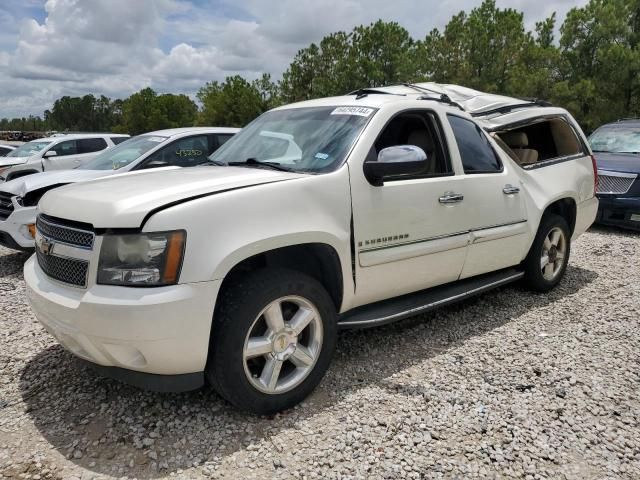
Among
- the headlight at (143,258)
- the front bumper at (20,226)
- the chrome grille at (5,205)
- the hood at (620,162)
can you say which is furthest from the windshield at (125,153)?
the hood at (620,162)

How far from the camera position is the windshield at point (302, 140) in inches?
131

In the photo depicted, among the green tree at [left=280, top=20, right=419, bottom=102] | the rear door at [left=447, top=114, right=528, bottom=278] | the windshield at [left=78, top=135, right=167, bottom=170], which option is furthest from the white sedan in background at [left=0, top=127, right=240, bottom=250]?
the green tree at [left=280, top=20, right=419, bottom=102]

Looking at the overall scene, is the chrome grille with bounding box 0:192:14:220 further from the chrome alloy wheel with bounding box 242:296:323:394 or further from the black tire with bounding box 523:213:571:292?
the black tire with bounding box 523:213:571:292

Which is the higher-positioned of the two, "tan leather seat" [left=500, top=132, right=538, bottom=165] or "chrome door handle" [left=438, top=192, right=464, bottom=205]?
"tan leather seat" [left=500, top=132, right=538, bottom=165]

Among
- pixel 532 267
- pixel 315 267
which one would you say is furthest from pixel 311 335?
pixel 532 267

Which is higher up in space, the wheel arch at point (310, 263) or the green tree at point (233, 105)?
the green tree at point (233, 105)

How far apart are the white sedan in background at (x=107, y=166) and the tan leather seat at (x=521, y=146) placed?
3302mm

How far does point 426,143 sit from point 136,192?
225cm

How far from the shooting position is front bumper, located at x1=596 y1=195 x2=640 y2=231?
26.9 ft

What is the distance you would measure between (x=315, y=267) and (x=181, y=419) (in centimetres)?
117

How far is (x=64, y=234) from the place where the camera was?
2.75m

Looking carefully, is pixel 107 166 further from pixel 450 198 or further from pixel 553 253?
pixel 553 253

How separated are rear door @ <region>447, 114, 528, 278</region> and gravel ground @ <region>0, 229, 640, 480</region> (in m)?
0.62

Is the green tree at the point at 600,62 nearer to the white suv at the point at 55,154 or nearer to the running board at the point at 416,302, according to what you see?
the white suv at the point at 55,154
